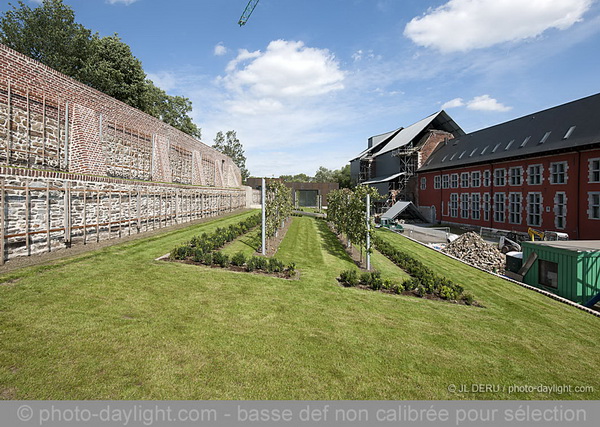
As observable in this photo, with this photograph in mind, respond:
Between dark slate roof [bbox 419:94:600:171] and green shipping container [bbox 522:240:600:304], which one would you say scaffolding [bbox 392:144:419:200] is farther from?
green shipping container [bbox 522:240:600:304]

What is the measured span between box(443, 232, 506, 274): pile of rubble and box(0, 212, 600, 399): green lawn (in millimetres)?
6857

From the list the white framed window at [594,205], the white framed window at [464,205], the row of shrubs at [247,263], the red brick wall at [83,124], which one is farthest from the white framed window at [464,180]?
the red brick wall at [83,124]

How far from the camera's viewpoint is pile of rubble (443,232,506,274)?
1534 cm

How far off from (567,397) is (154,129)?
974 inches

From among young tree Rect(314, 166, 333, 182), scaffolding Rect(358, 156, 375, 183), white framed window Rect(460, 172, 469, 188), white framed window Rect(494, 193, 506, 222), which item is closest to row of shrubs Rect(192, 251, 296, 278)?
white framed window Rect(494, 193, 506, 222)

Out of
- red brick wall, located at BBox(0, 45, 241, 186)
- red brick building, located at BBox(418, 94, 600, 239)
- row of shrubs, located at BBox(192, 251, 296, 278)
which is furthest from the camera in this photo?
red brick building, located at BBox(418, 94, 600, 239)

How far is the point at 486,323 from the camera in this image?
276 inches

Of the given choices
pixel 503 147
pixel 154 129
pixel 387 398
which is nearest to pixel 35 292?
pixel 387 398

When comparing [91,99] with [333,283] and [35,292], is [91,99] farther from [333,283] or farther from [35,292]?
[333,283]

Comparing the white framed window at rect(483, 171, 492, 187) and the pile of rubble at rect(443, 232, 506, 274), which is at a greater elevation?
the white framed window at rect(483, 171, 492, 187)

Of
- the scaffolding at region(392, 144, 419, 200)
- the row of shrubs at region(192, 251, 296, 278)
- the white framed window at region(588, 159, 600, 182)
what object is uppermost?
the scaffolding at region(392, 144, 419, 200)

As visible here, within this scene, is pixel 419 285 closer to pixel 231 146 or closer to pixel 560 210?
pixel 560 210

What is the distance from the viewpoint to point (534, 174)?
73.7ft

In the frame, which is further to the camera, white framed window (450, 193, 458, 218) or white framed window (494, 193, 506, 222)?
white framed window (450, 193, 458, 218)
